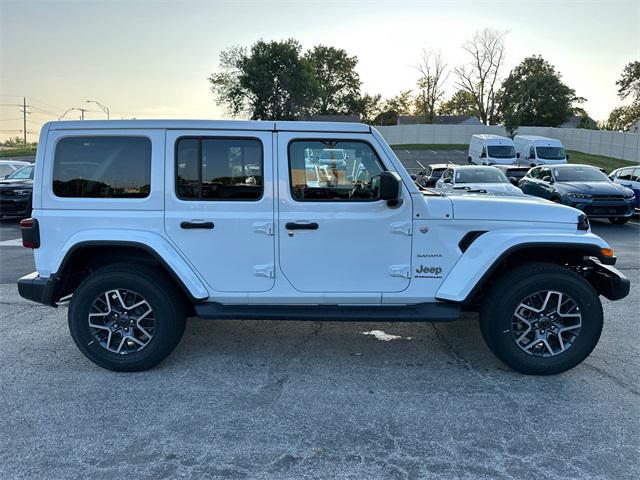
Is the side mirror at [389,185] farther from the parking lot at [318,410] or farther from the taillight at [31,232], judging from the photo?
the taillight at [31,232]

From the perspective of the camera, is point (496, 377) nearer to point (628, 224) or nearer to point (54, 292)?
point (54, 292)

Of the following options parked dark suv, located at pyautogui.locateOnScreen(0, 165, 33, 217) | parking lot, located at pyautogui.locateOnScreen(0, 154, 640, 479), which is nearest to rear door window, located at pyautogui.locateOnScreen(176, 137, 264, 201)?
parking lot, located at pyautogui.locateOnScreen(0, 154, 640, 479)

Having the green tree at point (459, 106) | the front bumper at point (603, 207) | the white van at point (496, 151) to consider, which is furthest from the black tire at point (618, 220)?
the green tree at point (459, 106)

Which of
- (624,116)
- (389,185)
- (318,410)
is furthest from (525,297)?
(624,116)

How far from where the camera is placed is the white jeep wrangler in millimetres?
4012

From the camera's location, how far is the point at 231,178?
408 centimetres

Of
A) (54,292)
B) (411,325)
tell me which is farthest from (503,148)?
(54,292)

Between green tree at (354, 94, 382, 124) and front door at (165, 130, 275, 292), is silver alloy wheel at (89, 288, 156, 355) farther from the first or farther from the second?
green tree at (354, 94, 382, 124)

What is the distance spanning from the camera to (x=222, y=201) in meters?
4.05

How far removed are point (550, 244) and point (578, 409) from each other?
1229 mm

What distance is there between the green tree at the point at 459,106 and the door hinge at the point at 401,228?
294ft

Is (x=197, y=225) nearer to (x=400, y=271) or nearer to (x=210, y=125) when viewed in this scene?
(x=210, y=125)

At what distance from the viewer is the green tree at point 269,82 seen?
56500 mm

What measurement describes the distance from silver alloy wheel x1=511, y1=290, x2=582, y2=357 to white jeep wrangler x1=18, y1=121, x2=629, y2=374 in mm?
11
